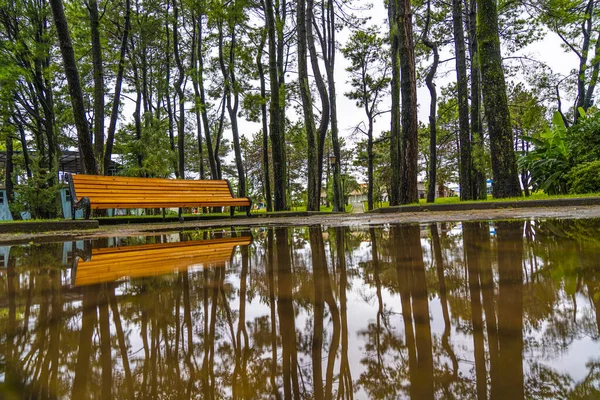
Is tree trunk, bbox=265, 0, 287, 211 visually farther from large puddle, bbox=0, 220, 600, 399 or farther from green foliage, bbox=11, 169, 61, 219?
large puddle, bbox=0, 220, 600, 399

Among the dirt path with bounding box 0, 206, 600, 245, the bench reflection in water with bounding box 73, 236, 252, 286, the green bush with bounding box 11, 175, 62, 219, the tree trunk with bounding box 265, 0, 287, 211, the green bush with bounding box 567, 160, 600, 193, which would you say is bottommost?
the bench reflection in water with bounding box 73, 236, 252, 286

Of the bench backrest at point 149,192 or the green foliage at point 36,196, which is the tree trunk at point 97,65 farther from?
the bench backrest at point 149,192

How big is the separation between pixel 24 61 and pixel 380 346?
746 inches

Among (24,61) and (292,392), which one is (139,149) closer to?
(24,61)

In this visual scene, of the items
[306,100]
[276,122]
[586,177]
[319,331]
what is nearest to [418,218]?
[586,177]

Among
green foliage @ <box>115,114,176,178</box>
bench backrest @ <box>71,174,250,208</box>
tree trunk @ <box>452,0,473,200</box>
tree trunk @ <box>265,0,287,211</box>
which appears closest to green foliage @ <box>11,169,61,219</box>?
bench backrest @ <box>71,174,250,208</box>

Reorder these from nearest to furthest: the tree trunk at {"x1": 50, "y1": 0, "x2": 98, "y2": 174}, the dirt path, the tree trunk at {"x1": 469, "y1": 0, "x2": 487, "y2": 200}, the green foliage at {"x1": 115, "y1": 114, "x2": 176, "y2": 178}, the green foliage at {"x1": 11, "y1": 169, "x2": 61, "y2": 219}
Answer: the dirt path
the tree trunk at {"x1": 50, "y1": 0, "x2": 98, "y2": 174}
the green foliage at {"x1": 11, "y1": 169, "x2": 61, "y2": 219}
the tree trunk at {"x1": 469, "y1": 0, "x2": 487, "y2": 200}
the green foliage at {"x1": 115, "y1": 114, "x2": 176, "y2": 178}

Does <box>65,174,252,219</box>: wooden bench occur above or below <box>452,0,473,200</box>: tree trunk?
below

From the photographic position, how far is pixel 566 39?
19.3 m

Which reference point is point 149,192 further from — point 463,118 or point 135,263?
point 463,118

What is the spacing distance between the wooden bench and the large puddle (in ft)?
19.9

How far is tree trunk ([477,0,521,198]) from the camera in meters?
7.81

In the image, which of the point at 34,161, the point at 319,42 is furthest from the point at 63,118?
the point at 319,42

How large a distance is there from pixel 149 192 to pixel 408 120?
663cm
